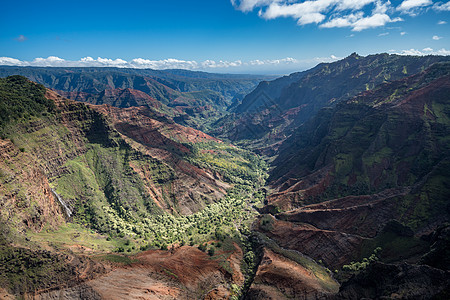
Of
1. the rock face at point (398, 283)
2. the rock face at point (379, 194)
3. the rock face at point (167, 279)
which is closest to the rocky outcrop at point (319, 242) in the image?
the rock face at point (379, 194)

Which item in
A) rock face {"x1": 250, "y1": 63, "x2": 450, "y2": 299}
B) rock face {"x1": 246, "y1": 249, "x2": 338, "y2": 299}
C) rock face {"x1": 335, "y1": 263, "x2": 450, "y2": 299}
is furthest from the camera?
rock face {"x1": 246, "y1": 249, "x2": 338, "y2": 299}

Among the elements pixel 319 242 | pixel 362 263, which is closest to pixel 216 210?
pixel 319 242

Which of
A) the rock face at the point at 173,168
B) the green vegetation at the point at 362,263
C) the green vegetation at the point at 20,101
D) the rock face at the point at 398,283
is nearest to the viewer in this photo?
the rock face at the point at 398,283

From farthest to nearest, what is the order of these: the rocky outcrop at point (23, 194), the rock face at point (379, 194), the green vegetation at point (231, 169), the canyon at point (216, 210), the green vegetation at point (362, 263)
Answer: the green vegetation at point (231, 169), the green vegetation at point (362, 263), the rocky outcrop at point (23, 194), the canyon at point (216, 210), the rock face at point (379, 194)

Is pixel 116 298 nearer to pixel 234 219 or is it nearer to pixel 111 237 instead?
pixel 111 237

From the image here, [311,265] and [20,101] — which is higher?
[20,101]

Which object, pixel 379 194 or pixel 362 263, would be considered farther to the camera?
pixel 379 194

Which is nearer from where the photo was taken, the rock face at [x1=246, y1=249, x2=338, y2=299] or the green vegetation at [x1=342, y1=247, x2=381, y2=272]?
the rock face at [x1=246, y1=249, x2=338, y2=299]

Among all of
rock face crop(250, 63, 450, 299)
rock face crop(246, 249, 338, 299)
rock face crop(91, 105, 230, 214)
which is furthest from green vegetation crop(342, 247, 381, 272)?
rock face crop(91, 105, 230, 214)

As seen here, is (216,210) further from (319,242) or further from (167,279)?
(167,279)

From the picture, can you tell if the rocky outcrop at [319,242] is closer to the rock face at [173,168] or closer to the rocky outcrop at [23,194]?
the rock face at [173,168]

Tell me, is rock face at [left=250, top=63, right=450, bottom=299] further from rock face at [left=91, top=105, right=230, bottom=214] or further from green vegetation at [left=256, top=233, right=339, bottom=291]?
rock face at [left=91, top=105, right=230, bottom=214]

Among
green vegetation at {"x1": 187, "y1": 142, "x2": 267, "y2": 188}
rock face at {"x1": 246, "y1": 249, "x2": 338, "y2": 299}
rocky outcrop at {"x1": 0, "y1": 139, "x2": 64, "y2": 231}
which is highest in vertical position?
rocky outcrop at {"x1": 0, "y1": 139, "x2": 64, "y2": 231}
